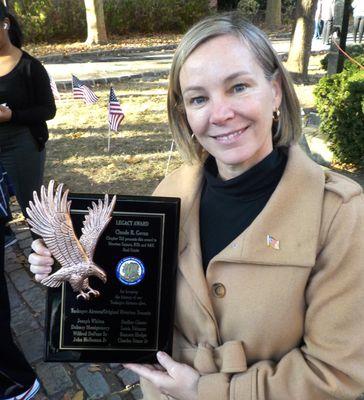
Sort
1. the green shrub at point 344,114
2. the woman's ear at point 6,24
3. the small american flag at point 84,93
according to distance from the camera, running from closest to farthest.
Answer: the woman's ear at point 6,24 → the green shrub at point 344,114 → the small american flag at point 84,93

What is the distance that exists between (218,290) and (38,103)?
9.08 ft

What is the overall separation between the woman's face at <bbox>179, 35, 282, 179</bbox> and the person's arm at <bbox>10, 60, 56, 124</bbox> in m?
2.40

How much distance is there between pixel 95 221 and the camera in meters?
1.51

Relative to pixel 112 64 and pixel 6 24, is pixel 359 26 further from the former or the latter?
pixel 6 24

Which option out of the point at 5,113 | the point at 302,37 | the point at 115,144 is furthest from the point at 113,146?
the point at 302,37

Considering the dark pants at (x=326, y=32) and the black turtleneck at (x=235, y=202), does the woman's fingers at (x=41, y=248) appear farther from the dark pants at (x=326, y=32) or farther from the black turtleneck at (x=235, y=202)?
the dark pants at (x=326, y=32)

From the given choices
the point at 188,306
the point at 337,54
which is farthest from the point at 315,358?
the point at 337,54

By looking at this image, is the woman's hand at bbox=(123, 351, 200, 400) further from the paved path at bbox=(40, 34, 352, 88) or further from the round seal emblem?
the paved path at bbox=(40, 34, 352, 88)

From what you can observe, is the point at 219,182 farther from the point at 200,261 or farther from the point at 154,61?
the point at 154,61

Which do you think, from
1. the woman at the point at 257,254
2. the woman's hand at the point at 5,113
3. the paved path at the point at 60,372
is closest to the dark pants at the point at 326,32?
the woman's hand at the point at 5,113

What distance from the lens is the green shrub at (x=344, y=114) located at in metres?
5.57

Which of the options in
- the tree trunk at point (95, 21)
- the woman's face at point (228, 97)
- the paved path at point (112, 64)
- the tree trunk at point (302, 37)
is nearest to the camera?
the woman's face at point (228, 97)

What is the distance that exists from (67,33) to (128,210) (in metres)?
19.3

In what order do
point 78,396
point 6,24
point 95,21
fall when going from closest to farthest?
point 78,396 < point 6,24 < point 95,21
